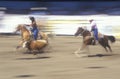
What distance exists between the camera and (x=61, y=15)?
88.9ft

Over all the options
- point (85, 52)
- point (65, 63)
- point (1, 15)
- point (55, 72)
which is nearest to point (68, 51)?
point (85, 52)

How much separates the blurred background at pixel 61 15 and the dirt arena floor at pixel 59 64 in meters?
4.84

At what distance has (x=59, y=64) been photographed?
49.4 feet

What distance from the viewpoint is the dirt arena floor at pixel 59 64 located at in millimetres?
12656

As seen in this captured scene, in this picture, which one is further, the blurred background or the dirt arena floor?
the blurred background

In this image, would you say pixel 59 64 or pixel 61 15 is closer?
pixel 59 64

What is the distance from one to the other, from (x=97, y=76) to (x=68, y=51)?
670cm

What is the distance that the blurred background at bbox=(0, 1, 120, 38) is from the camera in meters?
25.4

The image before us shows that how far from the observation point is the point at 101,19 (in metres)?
25.5

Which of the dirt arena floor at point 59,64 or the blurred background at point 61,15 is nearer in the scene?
the dirt arena floor at point 59,64

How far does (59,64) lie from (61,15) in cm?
1229

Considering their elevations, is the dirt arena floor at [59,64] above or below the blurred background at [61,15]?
below

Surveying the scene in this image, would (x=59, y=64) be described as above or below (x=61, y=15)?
below

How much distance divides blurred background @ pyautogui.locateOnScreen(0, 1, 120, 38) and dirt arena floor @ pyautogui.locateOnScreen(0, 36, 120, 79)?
15.9 ft
